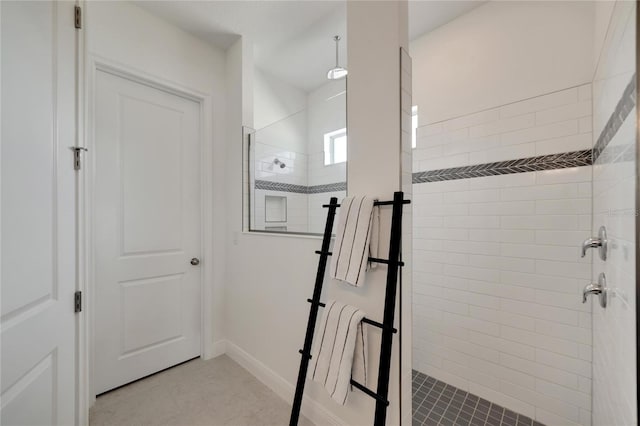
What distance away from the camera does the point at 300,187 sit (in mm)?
2027

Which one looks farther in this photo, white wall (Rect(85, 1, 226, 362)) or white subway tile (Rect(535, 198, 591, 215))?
white wall (Rect(85, 1, 226, 362))

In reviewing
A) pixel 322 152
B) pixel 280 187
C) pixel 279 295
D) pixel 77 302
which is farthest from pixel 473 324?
pixel 77 302

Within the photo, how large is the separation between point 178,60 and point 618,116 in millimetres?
2696

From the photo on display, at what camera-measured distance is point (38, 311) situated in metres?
0.93

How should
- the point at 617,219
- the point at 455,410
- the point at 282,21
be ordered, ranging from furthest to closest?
the point at 282,21
the point at 455,410
the point at 617,219

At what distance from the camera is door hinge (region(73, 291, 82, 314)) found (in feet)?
3.74

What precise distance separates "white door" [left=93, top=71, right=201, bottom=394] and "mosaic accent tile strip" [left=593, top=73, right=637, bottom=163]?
2519 millimetres

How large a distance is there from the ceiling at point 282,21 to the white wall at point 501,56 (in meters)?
0.17

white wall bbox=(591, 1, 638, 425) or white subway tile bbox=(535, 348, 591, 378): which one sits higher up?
white wall bbox=(591, 1, 638, 425)

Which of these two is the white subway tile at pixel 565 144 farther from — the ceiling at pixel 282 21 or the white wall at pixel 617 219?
the ceiling at pixel 282 21

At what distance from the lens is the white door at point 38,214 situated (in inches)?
31.9

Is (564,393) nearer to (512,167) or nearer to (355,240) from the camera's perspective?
(512,167)

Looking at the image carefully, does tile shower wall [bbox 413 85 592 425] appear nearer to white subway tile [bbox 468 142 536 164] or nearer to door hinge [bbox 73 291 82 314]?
white subway tile [bbox 468 142 536 164]

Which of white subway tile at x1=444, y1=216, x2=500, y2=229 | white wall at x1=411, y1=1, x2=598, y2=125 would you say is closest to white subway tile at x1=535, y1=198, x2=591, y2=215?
white subway tile at x1=444, y1=216, x2=500, y2=229
